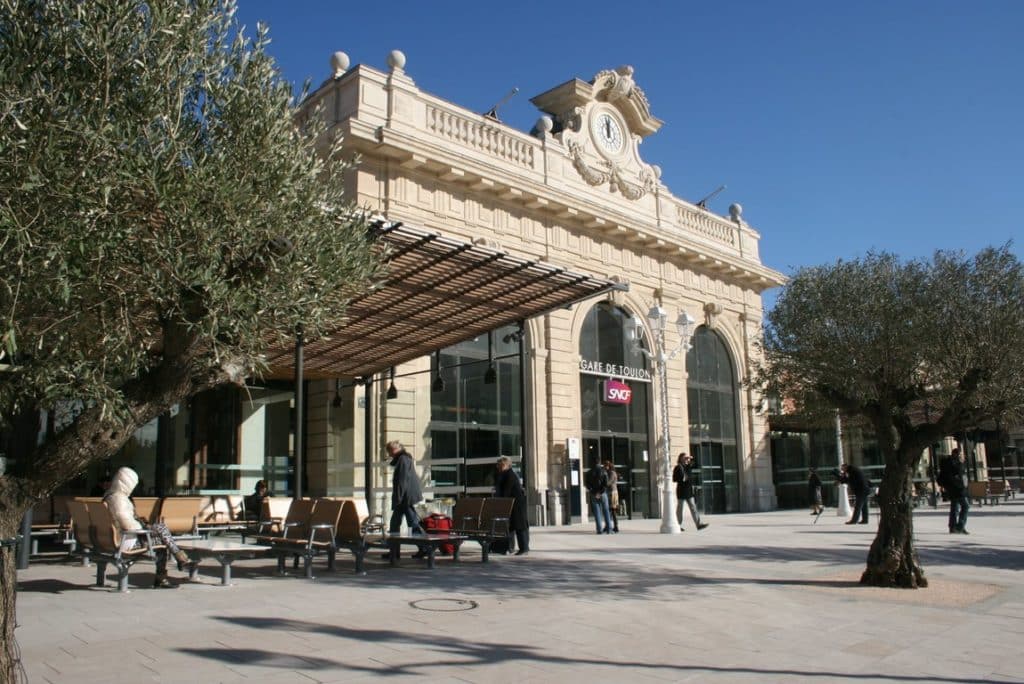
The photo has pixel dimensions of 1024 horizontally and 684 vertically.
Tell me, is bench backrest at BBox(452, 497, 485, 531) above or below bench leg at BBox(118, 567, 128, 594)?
above

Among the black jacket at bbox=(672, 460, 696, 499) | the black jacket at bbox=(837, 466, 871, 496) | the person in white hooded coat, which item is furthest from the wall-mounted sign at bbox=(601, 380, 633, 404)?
the person in white hooded coat

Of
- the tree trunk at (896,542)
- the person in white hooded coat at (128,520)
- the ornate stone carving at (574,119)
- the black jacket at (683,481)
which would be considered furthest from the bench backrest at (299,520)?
the ornate stone carving at (574,119)

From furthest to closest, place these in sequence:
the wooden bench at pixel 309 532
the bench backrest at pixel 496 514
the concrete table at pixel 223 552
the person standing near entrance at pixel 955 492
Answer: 1. the person standing near entrance at pixel 955 492
2. the bench backrest at pixel 496 514
3. the wooden bench at pixel 309 532
4. the concrete table at pixel 223 552

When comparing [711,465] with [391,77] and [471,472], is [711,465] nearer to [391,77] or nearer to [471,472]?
[471,472]

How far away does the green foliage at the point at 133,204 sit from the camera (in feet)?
14.8

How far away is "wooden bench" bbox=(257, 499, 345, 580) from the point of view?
33.4 feet

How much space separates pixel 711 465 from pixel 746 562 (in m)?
15.8

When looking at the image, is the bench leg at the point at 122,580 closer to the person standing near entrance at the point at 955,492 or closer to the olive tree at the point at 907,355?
the olive tree at the point at 907,355

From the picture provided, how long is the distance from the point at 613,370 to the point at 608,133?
24.9 feet

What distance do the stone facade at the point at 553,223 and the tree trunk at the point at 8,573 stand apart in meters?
10.8

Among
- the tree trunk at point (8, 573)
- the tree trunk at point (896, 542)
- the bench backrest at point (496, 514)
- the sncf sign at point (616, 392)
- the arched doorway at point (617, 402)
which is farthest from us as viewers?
the sncf sign at point (616, 392)

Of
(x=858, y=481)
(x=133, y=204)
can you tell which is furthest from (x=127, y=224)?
(x=858, y=481)

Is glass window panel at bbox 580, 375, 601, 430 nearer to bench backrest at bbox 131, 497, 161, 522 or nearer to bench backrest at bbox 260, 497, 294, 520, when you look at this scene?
bench backrest at bbox 260, 497, 294, 520

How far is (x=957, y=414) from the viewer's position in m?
9.83
